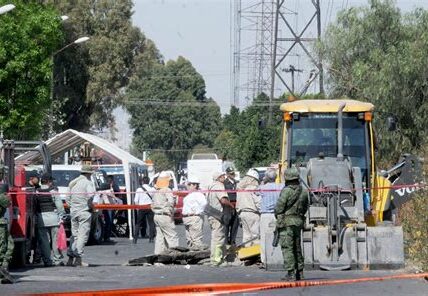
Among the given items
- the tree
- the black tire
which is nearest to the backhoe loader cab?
Answer: the black tire

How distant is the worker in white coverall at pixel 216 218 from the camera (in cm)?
2191

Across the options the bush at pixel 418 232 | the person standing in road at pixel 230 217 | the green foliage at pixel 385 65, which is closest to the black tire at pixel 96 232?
the person standing in road at pixel 230 217

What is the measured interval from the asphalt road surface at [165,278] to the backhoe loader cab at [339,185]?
323 mm

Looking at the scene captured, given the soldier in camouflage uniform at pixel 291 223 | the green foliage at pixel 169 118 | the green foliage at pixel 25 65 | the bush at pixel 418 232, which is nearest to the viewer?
the soldier in camouflage uniform at pixel 291 223

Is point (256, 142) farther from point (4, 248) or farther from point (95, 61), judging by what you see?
point (4, 248)

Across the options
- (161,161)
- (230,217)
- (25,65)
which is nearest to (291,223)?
(230,217)

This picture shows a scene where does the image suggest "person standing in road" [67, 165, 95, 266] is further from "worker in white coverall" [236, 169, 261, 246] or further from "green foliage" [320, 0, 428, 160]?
"green foliage" [320, 0, 428, 160]

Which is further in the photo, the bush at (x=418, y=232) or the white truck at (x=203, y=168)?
the white truck at (x=203, y=168)

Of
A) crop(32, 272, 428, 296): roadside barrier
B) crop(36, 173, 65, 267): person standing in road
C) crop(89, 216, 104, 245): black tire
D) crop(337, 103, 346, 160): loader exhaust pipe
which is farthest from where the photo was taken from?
crop(89, 216, 104, 245): black tire

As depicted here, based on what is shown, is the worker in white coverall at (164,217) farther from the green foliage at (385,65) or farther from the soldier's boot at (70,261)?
the green foliage at (385,65)

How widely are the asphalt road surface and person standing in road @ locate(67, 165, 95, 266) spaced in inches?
17.6

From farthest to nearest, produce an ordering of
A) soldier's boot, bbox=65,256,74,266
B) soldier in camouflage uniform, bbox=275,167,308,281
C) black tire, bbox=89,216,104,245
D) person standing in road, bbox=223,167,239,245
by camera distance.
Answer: black tire, bbox=89,216,104,245
person standing in road, bbox=223,167,239,245
soldier's boot, bbox=65,256,74,266
soldier in camouflage uniform, bbox=275,167,308,281

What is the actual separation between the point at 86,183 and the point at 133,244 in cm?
875

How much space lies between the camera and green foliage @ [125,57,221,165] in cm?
11394
